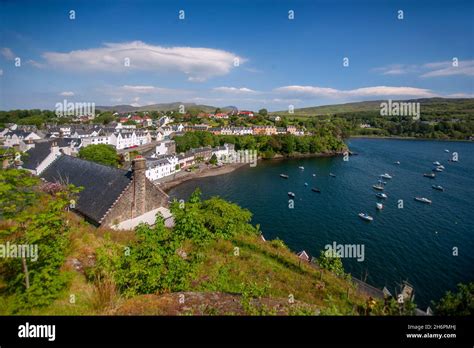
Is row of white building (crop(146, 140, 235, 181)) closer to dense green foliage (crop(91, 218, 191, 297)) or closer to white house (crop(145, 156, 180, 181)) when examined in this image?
white house (crop(145, 156, 180, 181))

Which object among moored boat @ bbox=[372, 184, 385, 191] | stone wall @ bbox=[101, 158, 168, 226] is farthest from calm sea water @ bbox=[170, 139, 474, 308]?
stone wall @ bbox=[101, 158, 168, 226]

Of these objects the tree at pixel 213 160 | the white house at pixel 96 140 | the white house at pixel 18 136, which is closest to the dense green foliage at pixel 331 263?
the tree at pixel 213 160

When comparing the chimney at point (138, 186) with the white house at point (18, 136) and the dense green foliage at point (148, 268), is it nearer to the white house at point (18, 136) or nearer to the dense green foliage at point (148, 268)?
the dense green foliage at point (148, 268)

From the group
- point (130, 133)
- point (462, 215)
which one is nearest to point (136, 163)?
point (462, 215)

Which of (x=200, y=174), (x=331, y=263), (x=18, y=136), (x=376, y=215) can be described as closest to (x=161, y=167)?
(x=200, y=174)

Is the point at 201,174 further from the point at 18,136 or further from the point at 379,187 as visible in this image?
the point at 18,136
